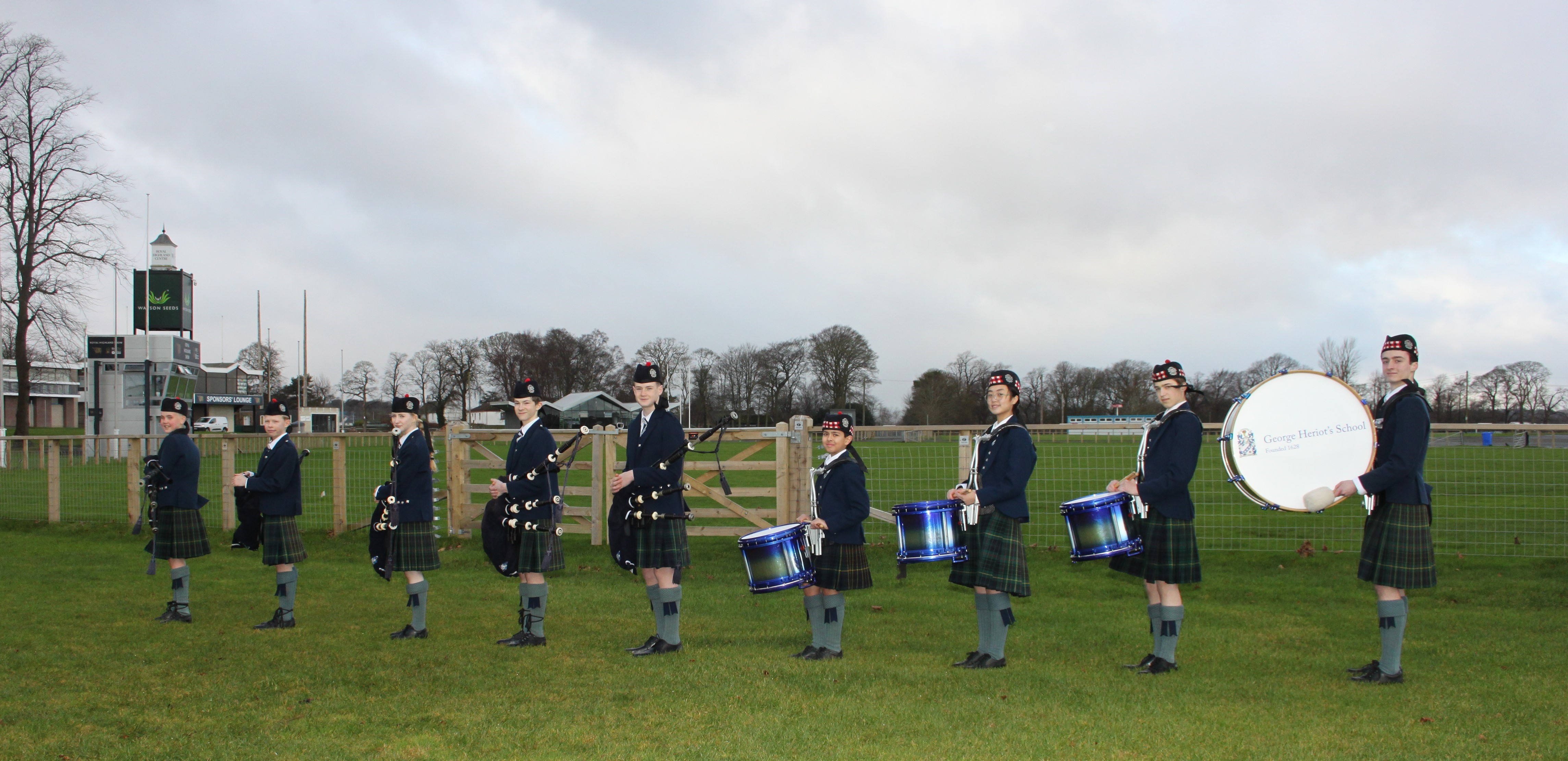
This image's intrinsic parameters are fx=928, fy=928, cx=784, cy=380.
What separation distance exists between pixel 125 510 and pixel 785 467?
1135cm

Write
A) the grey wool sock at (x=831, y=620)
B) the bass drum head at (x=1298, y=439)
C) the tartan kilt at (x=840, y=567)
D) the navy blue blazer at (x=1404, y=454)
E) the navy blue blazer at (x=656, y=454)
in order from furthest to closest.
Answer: the navy blue blazer at (x=656, y=454) → the grey wool sock at (x=831, y=620) → the tartan kilt at (x=840, y=567) → the bass drum head at (x=1298, y=439) → the navy blue blazer at (x=1404, y=454)

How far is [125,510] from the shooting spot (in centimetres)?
1466

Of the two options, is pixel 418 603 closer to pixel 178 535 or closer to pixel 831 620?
pixel 178 535

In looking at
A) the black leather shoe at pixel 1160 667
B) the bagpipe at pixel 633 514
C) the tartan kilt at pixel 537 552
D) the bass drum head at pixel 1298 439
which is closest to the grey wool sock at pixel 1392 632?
the bass drum head at pixel 1298 439

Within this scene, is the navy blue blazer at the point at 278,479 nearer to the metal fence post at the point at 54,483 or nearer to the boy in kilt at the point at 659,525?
the boy in kilt at the point at 659,525

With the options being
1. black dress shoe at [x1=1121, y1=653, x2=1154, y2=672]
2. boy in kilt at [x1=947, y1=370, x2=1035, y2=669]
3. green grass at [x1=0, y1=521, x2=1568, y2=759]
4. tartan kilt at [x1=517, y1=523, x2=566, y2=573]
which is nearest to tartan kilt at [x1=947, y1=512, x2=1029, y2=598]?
boy in kilt at [x1=947, y1=370, x2=1035, y2=669]

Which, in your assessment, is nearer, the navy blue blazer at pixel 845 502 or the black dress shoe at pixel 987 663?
the black dress shoe at pixel 987 663

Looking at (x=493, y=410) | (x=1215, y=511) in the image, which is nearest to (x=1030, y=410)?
(x=493, y=410)

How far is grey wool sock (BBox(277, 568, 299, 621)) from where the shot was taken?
23.5 feet

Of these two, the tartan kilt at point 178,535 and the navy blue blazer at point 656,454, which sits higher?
the navy blue blazer at point 656,454

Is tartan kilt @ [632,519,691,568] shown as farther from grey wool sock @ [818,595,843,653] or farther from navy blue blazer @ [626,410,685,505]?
grey wool sock @ [818,595,843,653]

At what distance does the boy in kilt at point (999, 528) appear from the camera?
18.4ft

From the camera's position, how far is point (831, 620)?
19.8 feet

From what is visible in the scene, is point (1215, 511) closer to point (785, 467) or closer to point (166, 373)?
point (785, 467)
